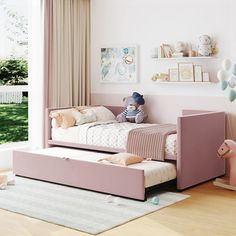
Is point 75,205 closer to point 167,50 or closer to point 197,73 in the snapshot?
point 197,73

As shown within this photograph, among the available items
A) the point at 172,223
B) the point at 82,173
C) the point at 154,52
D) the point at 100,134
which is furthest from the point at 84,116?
the point at 172,223

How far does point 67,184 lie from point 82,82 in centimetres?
192

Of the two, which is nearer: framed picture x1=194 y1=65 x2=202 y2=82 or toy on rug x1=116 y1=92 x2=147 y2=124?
framed picture x1=194 y1=65 x2=202 y2=82

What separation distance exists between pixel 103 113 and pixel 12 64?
4.05 feet

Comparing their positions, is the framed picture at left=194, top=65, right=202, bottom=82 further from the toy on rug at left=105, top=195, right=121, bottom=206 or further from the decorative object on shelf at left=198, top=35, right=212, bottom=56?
the toy on rug at left=105, top=195, right=121, bottom=206

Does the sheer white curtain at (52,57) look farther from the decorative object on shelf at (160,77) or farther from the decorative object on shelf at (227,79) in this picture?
the decorative object on shelf at (227,79)

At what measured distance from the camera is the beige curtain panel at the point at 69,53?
556 centimetres

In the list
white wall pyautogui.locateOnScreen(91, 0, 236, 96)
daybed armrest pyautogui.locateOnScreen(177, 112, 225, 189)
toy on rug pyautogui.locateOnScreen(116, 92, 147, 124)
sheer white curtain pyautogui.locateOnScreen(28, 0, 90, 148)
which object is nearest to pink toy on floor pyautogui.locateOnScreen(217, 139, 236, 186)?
daybed armrest pyautogui.locateOnScreen(177, 112, 225, 189)

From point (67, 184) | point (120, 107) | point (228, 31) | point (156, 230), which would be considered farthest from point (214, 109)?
point (156, 230)

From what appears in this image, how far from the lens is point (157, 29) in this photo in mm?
5359

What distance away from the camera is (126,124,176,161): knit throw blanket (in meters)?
4.25

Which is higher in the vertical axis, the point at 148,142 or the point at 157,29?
the point at 157,29

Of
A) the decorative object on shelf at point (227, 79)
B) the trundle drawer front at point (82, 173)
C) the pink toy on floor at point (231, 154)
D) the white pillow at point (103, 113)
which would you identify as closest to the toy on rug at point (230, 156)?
the pink toy on floor at point (231, 154)

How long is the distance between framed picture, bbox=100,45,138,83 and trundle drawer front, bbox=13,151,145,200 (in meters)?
1.61
